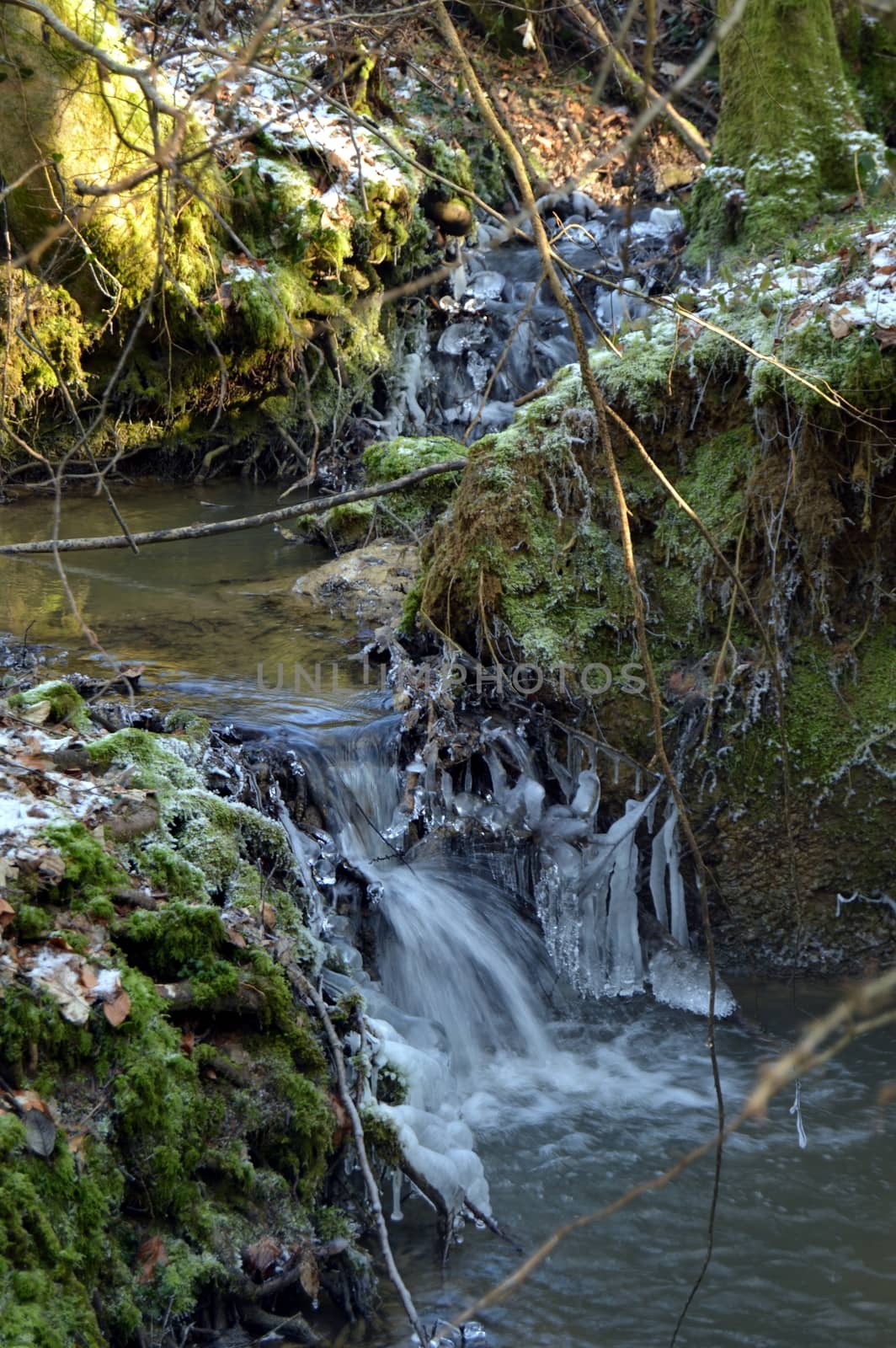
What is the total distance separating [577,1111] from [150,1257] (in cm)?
196

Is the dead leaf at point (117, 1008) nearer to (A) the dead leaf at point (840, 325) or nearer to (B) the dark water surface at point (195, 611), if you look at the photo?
(B) the dark water surface at point (195, 611)

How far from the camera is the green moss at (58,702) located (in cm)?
392

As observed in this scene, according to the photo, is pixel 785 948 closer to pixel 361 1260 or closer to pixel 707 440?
pixel 707 440

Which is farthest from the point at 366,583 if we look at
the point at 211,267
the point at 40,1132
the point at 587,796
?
the point at 40,1132

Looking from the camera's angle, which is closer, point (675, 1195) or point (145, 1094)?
point (145, 1094)

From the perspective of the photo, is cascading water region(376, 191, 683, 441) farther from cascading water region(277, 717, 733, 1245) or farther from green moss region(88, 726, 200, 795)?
green moss region(88, 726, 200, 795)

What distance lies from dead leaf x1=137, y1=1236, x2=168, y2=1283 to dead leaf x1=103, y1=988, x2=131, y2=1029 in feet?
1.60

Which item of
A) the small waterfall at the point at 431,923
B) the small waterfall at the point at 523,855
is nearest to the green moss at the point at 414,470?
the small waterfall at the point at 431,923

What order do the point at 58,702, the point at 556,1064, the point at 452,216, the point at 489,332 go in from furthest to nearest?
the point at 452,216 → the point at 489,332 → the point at 556,1064 → the point at 58,702

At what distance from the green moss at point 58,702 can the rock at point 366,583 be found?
2.50 meters

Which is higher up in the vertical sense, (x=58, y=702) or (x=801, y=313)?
(x=801, y=313)

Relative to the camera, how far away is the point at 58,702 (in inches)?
157

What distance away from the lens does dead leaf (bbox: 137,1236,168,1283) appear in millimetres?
2492

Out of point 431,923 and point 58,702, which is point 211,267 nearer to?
point 58,702
